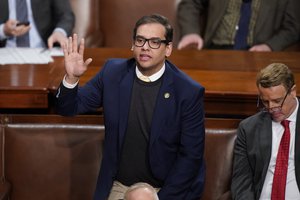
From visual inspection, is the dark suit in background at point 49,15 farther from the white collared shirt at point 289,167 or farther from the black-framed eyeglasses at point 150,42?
the white collared shirt at point 289,167

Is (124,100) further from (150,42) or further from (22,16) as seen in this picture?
(22,16)

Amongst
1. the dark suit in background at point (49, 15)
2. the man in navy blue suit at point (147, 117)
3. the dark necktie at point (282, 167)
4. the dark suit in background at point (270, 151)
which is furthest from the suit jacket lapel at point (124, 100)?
the dark suit in background at point (49, 15)

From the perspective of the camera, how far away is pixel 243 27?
3203 millimetres

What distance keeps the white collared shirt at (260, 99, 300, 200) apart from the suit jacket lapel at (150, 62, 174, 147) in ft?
1.20

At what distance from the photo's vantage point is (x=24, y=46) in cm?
315

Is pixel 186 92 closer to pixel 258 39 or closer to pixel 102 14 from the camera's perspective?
pixel 258 39

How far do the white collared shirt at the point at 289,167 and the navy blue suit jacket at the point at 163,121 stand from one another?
227mm

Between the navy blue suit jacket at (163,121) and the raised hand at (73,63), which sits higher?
the raised hand at (73,63)

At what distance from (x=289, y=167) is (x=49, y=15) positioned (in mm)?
1659

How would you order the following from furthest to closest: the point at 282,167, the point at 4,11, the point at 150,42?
the point at 4,11 → the point at 282,167 → the point at 150,42

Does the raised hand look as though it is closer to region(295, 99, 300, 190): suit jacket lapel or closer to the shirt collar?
the shirt collar

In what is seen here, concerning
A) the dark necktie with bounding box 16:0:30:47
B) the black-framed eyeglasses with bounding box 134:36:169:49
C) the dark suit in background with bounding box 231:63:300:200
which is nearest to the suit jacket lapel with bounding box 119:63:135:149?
the black-framed eyeglasses with bounding box 134:36:169:49

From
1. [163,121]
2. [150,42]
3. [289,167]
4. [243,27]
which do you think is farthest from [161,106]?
[243,27]

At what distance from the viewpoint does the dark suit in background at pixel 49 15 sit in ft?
10.3
